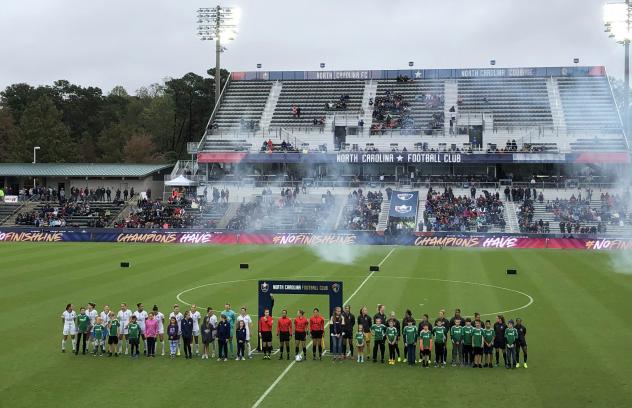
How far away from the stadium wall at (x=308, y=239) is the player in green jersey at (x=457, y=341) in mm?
35010

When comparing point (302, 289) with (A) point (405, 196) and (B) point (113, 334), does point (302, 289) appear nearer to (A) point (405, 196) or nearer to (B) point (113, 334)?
(B) point (113, 334)

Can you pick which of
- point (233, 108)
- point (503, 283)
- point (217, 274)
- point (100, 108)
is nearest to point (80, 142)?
point (100, 108)

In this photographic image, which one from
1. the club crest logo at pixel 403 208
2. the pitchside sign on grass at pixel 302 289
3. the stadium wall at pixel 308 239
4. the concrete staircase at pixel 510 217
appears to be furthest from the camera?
the club crest logo at pixel 403 208

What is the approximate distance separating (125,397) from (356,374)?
6.17 m

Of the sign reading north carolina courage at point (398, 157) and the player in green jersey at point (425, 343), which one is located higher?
the sign reading north carolina courage at point (398, 157)

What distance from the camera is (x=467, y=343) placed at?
68.7 feet

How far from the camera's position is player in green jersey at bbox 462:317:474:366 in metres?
20.9

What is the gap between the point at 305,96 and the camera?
280ft

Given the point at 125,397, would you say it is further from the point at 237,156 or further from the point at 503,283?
the point at 237,156

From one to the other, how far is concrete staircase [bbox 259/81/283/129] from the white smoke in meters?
29.1

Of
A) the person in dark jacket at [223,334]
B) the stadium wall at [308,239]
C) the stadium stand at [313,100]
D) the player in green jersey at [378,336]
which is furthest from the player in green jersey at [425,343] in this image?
the stadium stand at [313,100]

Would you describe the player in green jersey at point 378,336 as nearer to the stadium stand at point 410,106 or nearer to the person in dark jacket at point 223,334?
the person in dark jacket at point 223,334

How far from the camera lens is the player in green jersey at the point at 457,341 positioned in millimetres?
20953

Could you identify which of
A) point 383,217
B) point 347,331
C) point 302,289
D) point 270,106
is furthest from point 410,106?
point 347,331
